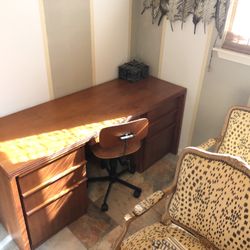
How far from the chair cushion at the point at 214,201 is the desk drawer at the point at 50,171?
662 mm

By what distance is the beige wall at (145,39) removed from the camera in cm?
245

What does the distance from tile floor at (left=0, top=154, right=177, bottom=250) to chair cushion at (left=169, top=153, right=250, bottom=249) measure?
642mm

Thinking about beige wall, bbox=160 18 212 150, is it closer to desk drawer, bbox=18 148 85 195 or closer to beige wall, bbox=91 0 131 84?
beige wall, bbox=91 0 131 84

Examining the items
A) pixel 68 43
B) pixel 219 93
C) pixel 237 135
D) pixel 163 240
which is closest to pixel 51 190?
pixel 163 240

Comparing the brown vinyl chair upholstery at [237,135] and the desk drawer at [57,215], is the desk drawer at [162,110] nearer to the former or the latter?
the brown vinyl chair upholstery at [237,135]

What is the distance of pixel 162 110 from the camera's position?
2.33 meters

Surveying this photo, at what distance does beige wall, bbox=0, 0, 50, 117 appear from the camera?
1.76m

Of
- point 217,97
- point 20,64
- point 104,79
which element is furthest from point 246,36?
point 20,64

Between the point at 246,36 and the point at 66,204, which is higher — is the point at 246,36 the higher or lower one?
the higher one

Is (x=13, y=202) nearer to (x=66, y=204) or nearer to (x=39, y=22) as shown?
(x=66, y=204)

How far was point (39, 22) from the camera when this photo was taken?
1.90m

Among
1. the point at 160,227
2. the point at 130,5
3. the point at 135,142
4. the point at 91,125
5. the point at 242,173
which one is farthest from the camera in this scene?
the point at 130,5

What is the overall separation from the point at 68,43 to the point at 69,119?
614 mm

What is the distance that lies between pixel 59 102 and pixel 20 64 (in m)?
0.41
